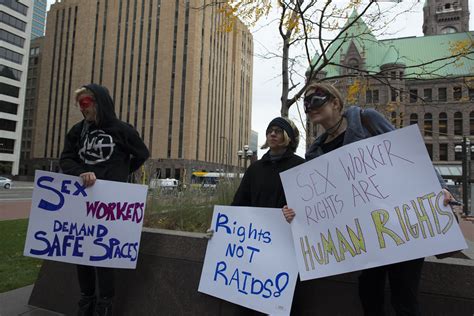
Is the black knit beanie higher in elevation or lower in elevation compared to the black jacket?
higher

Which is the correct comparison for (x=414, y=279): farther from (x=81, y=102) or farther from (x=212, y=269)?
(x=81, y=102)

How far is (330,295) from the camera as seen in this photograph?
255cm

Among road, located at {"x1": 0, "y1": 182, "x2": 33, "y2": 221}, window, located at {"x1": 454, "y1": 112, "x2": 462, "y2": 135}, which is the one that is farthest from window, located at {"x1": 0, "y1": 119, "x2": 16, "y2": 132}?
window, located at {"x1": 454, "y1": 112, "x2": 462, "y2": 135}

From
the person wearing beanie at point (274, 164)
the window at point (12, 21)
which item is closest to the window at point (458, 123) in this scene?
the person wearing beanie at point (274, 164)

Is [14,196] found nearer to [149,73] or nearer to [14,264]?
[14,264]

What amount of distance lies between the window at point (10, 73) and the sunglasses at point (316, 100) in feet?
218

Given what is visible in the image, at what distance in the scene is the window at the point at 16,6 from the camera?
54.8 metres

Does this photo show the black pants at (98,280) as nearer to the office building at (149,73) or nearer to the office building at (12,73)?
the office building at (149,73)

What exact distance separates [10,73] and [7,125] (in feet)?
28.5

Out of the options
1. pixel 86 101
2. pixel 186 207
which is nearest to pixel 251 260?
pixel 86 101

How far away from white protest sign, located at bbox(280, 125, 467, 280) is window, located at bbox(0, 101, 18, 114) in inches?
2580

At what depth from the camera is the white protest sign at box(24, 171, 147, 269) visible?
9.11 ft

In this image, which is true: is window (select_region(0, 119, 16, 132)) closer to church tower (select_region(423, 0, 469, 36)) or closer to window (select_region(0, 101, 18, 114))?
window (select_region(0, 101, 18, 114))

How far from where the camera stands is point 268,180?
2719 mm
